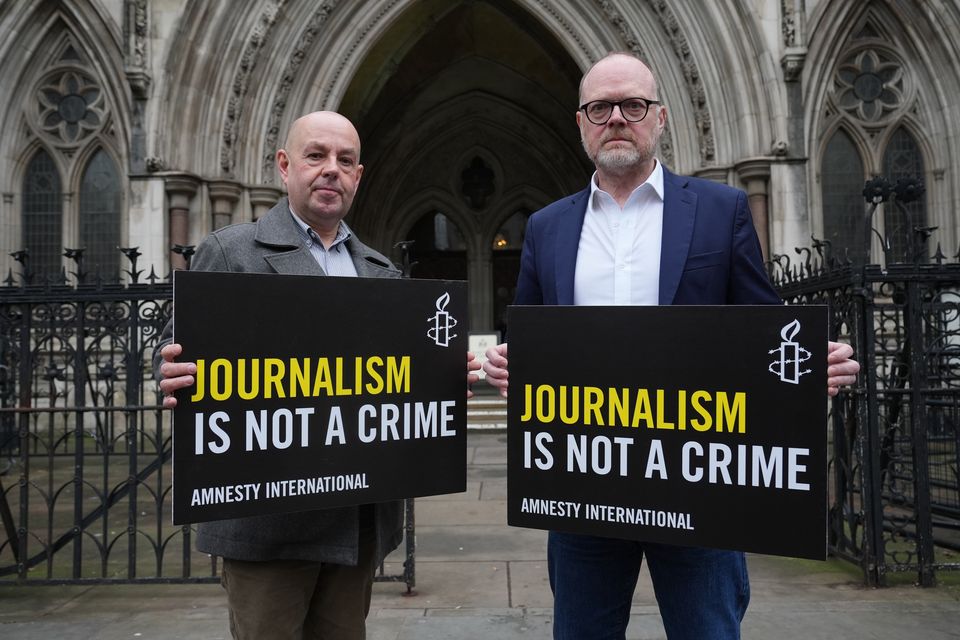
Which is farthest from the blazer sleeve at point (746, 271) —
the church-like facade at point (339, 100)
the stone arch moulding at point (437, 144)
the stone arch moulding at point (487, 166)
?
the stone arch moulding at point (487, 166)

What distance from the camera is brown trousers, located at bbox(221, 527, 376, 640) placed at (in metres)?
2.11

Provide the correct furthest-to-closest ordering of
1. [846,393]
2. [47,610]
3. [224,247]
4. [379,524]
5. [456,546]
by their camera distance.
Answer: [456,546]
[846,393]
[47,610]
[379,524]
[224,247]

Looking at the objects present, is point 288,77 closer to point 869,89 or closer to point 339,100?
point 339,100

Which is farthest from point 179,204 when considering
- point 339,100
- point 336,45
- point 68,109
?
point 336,45

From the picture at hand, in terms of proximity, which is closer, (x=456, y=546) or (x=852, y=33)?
(x=456, y=546)

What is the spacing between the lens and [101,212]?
12.7 metres

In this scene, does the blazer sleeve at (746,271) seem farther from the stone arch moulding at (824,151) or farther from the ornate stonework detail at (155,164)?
the ornate stonework detail at (155,164)

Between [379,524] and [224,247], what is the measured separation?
39.8 inches

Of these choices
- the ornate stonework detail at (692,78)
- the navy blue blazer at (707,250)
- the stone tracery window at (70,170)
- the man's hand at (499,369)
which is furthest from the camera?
the stone tracery window at (70,170)

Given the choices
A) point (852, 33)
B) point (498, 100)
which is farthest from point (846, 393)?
point (498, 100)

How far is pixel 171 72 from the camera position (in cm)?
1110

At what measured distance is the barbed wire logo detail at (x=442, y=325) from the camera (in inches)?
92.3

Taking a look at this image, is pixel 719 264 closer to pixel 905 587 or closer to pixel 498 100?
pixel 905 587

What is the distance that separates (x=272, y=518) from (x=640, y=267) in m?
1.34
